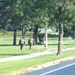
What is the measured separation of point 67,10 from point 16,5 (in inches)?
1022

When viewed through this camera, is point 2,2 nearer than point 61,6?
No

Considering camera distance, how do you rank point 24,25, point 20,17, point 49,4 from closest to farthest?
point 49,4, point 20,17, point 24,25

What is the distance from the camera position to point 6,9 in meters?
67.2

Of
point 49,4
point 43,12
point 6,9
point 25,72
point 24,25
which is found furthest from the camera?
point 6,9

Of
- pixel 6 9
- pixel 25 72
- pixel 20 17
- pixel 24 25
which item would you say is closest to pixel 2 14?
pixel 6 9

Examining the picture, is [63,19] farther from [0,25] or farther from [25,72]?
[0,25]

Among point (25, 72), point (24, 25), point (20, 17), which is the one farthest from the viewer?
point (24, 25)

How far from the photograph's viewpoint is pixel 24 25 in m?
62.7

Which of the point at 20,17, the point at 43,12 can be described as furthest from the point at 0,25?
the point at 43,12

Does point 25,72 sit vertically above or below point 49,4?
below

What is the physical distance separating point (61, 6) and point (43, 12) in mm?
2616

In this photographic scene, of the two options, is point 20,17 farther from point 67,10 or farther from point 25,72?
point 25,72

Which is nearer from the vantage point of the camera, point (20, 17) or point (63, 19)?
point (63, 19)

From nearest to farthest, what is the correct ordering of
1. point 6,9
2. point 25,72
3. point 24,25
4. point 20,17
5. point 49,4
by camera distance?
point 25,72 → point 49,4 → point 20,17 → point 24,25 → point 6,9
